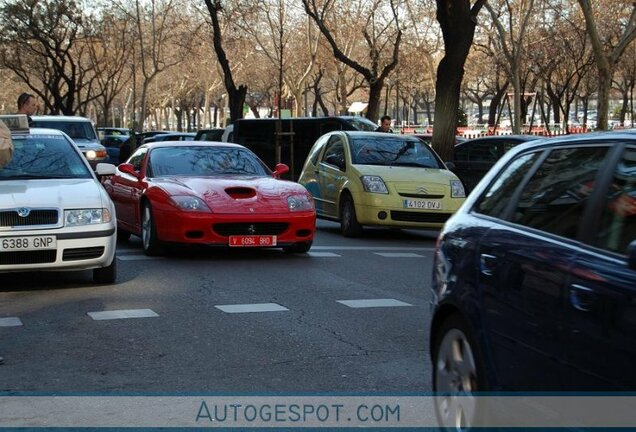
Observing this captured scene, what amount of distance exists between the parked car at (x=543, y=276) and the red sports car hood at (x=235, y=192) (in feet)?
22.5

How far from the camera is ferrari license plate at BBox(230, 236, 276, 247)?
1206cm

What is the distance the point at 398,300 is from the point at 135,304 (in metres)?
2.33

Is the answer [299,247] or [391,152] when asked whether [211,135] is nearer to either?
[391,152]

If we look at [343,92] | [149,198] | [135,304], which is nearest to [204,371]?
[135,304]

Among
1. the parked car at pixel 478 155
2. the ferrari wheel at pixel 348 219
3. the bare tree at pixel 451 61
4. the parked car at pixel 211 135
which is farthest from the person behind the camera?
the parked car at pixel 211 135

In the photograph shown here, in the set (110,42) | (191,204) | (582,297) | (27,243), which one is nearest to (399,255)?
(191,204)

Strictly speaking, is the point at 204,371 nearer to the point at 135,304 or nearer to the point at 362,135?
the point at 135,304

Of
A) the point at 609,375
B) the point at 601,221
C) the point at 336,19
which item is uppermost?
the point at 336,19

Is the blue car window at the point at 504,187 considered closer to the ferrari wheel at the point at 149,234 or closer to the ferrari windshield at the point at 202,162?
the ferrari wheel at the point at 149,234

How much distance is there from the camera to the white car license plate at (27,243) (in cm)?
941

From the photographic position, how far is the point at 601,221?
13.2ft

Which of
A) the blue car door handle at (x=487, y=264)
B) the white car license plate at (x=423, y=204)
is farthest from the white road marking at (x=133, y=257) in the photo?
the blue car door handle at (x=487, y=264)

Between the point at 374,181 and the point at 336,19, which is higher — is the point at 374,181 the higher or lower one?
the lower one

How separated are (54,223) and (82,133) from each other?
16.4 metres
